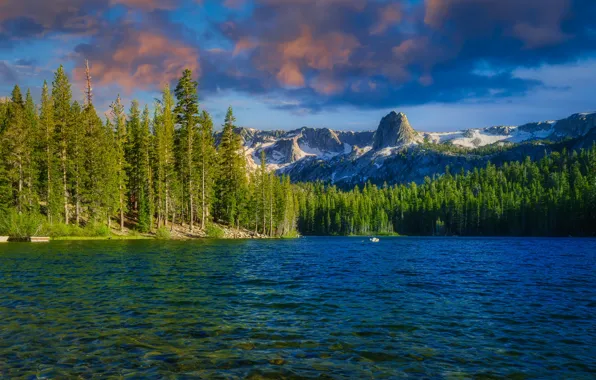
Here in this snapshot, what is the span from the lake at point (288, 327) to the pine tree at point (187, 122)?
2402 inches

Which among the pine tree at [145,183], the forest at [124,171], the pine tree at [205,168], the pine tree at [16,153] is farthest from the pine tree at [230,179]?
the pine tree at [16,153]

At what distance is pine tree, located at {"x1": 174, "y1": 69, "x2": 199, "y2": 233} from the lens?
289 feet

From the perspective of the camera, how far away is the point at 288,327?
14828 millimetres

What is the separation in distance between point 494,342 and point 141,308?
522 inches

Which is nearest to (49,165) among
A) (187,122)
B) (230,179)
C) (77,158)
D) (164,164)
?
(77,158)

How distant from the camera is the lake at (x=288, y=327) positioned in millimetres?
10664

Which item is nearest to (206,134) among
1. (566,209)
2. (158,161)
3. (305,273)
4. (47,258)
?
(158,161)

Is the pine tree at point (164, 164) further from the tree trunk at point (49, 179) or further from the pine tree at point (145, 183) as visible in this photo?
the tree trunk at point (49, 179)

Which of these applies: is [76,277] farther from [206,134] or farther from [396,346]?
[206,134]

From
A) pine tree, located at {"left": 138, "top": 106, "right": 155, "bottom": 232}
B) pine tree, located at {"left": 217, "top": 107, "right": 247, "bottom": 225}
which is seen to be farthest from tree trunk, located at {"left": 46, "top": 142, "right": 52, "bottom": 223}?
pine tree, located at {"left": 217, "top": 107, "right": 247, "bottom": 225}

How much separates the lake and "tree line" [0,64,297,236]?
45.7 metres

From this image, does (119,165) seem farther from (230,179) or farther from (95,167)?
(230,179)

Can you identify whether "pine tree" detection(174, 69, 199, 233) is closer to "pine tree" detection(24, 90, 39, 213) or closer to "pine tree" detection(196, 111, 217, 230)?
Answer: "pine tree" detection(196, 111, 217, 230)

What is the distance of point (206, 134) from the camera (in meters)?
99.2
